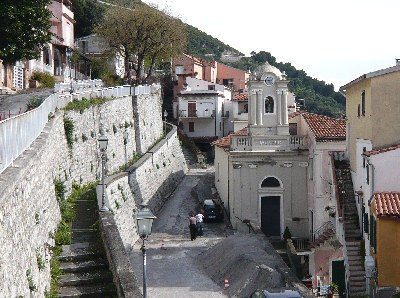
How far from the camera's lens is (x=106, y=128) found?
29.9 metres

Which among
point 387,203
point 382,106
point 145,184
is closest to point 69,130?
point 145,184

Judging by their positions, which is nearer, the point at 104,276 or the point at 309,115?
the point at 104,276

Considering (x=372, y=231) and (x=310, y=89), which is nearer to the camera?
(x=372, y=231)

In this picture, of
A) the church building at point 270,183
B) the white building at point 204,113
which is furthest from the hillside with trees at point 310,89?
the church building at point 270,183

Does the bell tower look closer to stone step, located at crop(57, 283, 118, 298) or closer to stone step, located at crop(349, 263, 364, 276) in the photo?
stone step, located at crop(349, 263, 364, 276)

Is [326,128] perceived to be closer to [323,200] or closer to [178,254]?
[323,200]

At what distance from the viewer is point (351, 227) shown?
24.5 m

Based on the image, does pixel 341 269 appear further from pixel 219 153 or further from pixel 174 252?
pixel 219 153

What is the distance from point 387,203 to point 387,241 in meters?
1.29

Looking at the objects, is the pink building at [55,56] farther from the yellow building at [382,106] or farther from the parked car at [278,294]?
the parked car at [278,294]

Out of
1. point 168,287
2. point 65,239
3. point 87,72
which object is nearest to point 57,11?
point 87,72

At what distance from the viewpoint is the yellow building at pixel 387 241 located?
18422 mm

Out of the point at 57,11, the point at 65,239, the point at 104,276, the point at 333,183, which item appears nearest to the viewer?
the point at 104,276

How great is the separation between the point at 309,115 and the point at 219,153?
851 centimetres
